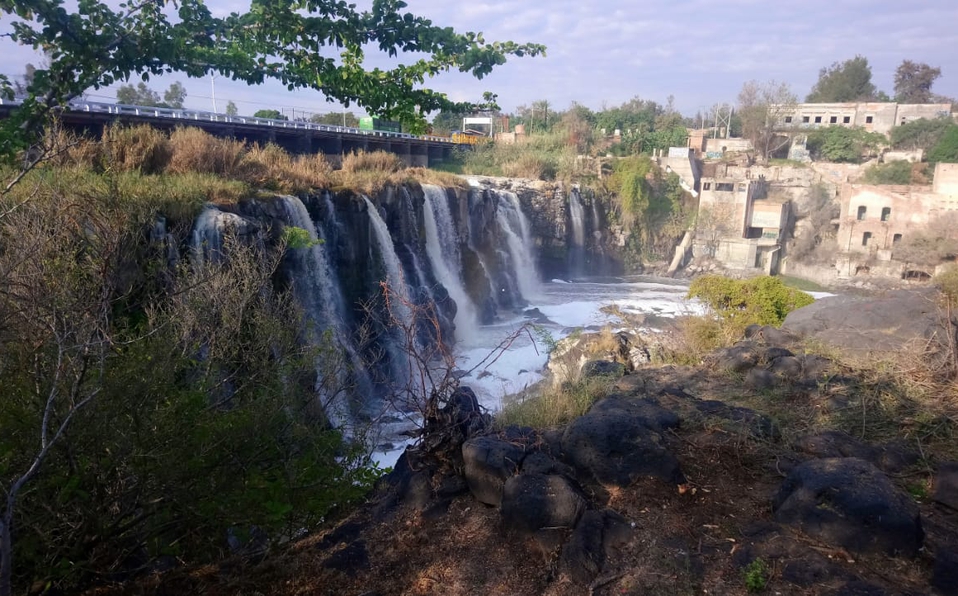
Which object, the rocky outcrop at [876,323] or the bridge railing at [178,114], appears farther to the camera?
the bridge railing at [178,114]

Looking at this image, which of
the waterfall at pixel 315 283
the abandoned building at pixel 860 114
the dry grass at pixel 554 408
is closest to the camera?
the dry grass at pixel 554 408

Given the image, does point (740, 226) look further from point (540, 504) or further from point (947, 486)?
point (540, 504)

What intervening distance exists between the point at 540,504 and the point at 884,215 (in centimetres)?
3045

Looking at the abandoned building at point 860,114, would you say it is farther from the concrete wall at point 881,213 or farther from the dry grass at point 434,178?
the dry grass at point 434,178

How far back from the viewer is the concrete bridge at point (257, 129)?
1433 cm

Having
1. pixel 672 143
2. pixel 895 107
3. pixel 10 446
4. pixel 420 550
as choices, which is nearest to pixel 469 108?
pixel 420 550

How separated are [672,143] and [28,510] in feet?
125

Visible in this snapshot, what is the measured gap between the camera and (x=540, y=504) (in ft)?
11.6

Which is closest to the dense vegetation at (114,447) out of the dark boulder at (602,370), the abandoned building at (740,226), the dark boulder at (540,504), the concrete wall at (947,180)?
the dark boulder at (540,504)

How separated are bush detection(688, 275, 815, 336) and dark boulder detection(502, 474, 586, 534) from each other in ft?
28.0

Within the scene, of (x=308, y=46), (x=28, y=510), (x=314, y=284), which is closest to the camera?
(x=28, y=510)

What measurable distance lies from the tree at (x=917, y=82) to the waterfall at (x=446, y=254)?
162 ft

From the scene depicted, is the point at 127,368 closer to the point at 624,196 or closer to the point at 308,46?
the point at 308,46

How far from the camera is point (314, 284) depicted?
504 inches
